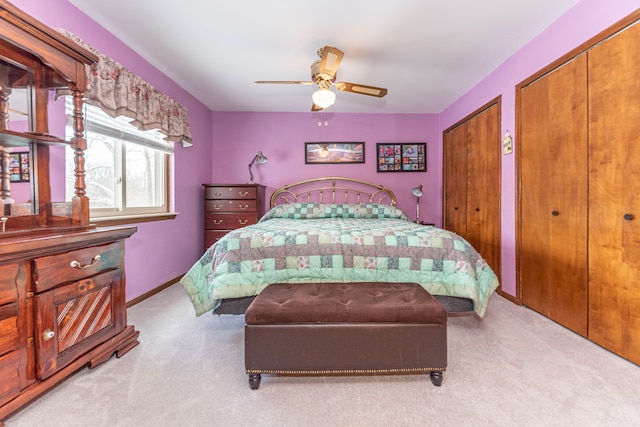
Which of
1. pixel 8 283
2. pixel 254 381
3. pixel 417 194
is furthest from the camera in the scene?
pixel 417 194

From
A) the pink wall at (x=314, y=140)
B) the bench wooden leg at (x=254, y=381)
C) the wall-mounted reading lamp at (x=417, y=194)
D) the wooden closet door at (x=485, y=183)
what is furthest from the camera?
the pink wall at (x=314, y=140)

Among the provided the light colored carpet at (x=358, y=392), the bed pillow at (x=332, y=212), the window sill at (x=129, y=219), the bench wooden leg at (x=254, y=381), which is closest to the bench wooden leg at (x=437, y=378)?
the light colored carpet at (x=358, y=392)

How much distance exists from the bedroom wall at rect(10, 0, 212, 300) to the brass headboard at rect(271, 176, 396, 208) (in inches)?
51.4

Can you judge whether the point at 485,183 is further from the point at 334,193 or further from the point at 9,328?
the point at 9,328

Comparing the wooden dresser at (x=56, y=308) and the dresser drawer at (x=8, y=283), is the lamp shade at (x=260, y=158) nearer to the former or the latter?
the wooden dresser at (x=56, y=308)

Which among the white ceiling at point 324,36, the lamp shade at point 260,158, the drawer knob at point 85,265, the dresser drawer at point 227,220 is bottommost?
the drawer knob at point 85,265

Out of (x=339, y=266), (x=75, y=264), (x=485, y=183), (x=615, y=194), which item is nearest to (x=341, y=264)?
(x=339, y=266)

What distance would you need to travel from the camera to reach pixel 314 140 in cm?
439

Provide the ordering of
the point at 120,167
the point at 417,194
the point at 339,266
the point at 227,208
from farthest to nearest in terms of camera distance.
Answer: the point at 417,194
the point at 227,208
the point at 120,167
the point at 339,266

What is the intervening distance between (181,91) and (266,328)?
3.38 m

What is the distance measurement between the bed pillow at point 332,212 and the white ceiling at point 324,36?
1.58 metres

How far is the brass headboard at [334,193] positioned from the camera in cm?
441

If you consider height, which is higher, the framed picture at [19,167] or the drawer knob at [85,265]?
the framed picture at [19,167]

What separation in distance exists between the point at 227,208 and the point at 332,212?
153cm
